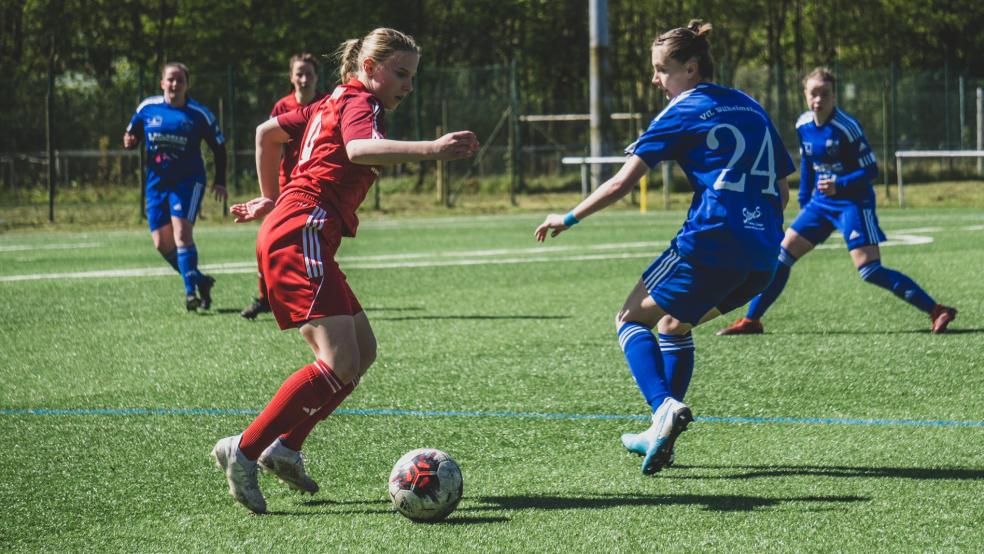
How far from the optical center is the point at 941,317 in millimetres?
8898

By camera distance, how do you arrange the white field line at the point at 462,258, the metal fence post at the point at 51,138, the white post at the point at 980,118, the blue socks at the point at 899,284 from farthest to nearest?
the white post at the point at 980,118 < the metal fence post at the point at 51,138 < the white field line at the point at 462,258 < the blue socks at the point at 899,284

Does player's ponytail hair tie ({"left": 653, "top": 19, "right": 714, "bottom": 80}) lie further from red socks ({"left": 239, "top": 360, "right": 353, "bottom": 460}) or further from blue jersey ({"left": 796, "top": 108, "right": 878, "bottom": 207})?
blue jersey ({"left": 796, "top": 108, "right": 878, "bottom": 207})

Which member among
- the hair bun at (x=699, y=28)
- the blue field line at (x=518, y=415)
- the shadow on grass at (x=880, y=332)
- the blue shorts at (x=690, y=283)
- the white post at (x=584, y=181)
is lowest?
the blue field line at (x=518, y=415)

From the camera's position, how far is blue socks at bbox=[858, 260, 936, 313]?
9.04 meters

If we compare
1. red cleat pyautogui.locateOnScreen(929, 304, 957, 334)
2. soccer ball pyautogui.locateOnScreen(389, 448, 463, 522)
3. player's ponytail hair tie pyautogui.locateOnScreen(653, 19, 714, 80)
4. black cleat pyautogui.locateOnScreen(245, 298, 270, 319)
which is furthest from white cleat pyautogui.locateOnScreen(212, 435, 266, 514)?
black cleat pyautogui.locateOnScreen(245, 298, 270, 319)

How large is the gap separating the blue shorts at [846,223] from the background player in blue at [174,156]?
5221 mm

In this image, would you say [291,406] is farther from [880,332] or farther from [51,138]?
[51,138]

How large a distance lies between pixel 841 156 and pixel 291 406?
19.0 ft

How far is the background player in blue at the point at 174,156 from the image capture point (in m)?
11.5

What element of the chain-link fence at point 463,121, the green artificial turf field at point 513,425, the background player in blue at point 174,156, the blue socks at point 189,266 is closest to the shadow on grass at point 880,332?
the green artificial turf field at point 513,425

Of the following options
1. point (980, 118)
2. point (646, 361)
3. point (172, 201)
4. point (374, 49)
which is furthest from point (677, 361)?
point (980, 118)

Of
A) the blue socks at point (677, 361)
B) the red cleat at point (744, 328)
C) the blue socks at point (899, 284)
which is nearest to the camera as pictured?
the blue socks at point (677, 361)

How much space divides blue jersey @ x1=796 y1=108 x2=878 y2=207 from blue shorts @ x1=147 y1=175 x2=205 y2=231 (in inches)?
216

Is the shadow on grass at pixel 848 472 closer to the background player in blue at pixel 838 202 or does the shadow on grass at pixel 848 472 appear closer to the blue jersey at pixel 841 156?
the background player in blue at pixel 838 202
